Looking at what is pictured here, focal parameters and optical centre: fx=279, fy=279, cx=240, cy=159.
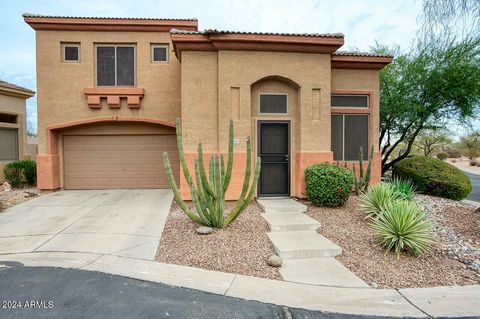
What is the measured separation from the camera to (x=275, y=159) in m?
9.02

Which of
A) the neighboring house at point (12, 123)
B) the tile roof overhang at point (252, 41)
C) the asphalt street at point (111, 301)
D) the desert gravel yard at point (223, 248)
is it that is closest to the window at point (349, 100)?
the tile roof overhang at point (252, 41)

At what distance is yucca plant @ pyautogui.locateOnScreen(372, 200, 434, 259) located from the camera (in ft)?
16.3

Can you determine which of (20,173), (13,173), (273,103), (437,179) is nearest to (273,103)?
(273,103)

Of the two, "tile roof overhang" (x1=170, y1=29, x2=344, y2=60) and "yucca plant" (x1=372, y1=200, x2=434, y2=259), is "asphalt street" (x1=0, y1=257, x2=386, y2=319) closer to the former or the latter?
"yucca plant" (x1=372, y1=200, x2=434, y2=259)

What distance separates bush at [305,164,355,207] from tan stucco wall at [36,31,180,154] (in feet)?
19.7

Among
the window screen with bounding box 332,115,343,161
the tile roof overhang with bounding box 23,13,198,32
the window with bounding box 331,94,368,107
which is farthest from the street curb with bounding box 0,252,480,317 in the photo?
the tile roof overhang with bounding box 23,13,198,32

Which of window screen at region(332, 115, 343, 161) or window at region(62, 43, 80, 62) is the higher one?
window at region(62, 43, 80, 62)

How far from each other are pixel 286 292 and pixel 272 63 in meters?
6.78

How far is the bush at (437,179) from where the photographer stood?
31.0ft

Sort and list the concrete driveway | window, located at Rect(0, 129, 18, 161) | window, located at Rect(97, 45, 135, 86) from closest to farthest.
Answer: the concrete driveway
window, located at Rect(97, 45, 135, 86)
window, located at Rect(0, 129, 18, 161)

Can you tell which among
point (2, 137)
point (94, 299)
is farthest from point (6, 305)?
point (2, 137)

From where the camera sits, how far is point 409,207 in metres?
5.38

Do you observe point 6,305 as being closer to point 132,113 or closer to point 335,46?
point 132,113

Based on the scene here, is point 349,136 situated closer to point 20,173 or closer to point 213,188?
point 213,188
